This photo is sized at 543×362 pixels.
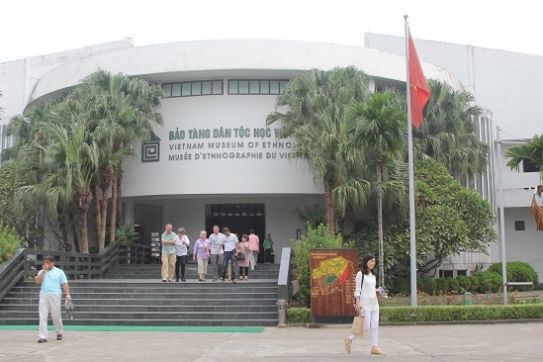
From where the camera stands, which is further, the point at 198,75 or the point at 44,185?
the point at 198,75

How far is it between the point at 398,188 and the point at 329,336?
9.26 m

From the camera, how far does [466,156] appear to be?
82.3ft

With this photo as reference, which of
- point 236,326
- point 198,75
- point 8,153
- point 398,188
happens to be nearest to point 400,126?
point 398,188

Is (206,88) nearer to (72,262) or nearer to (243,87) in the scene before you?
(243,87)

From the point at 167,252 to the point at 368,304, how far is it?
372 inches

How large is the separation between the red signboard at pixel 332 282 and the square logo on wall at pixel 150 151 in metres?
12.1

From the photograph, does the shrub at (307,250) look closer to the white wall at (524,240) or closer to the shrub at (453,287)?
the shrub at (453,287)

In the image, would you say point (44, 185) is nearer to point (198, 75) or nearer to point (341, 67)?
point (198, 75)

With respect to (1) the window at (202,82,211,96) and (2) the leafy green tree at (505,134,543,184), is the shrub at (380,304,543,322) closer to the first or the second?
(2) the leafy green tree at (505,134,543,184)

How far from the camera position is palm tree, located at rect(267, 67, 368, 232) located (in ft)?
67.8

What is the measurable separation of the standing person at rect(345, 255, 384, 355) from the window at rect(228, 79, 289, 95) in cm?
1557

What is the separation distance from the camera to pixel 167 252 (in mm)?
18172

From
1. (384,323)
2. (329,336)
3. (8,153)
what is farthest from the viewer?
(8,153)

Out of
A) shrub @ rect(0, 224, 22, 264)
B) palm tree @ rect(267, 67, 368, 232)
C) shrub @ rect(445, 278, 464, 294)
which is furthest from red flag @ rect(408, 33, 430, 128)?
A: shrub @ rect(0, 224, 22, 264)
